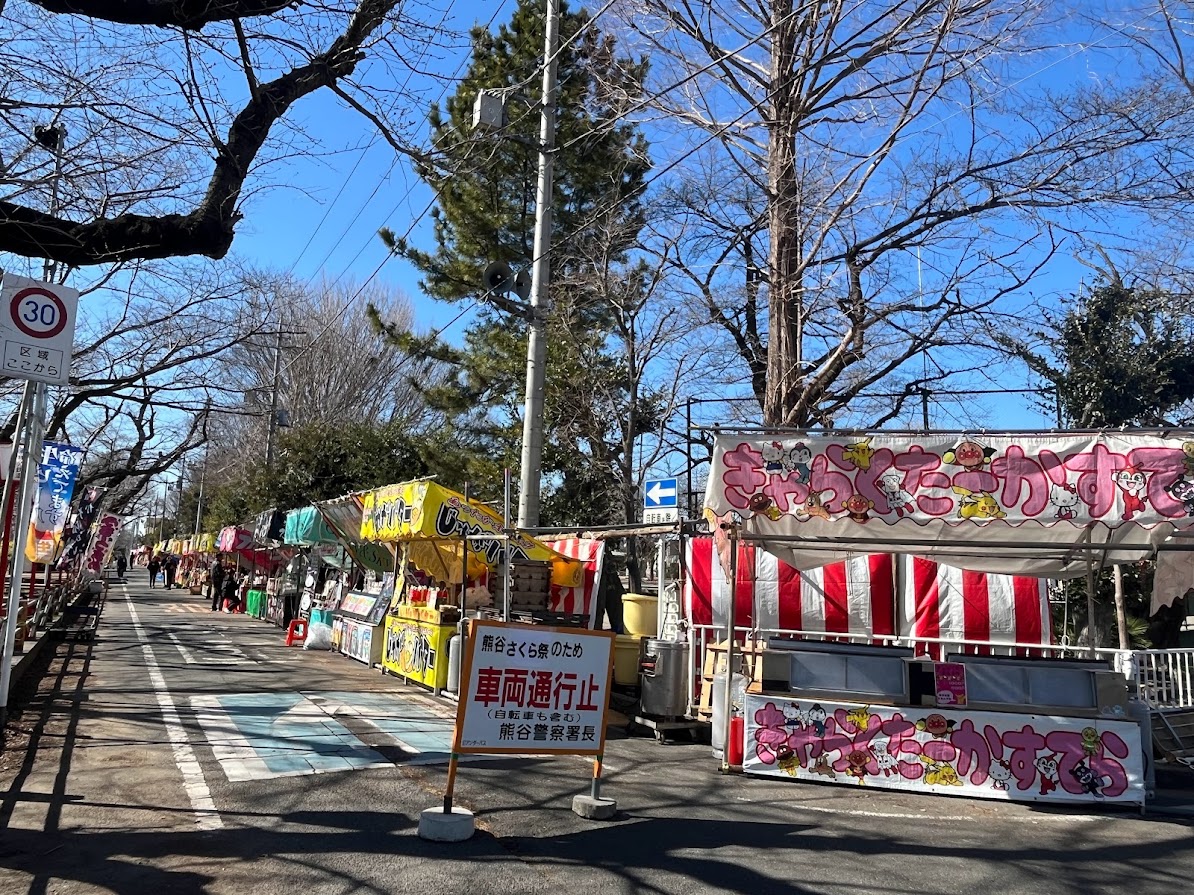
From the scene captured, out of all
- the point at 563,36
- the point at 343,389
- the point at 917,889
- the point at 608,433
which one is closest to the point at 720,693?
the point at 917,889

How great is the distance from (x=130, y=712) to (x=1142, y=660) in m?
12.7

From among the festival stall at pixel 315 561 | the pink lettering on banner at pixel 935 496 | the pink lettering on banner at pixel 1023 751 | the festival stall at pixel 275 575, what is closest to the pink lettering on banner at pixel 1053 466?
the pink lettering on banner at pixel 935 496

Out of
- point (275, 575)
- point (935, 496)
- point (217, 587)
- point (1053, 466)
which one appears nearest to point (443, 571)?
point (935, 496)

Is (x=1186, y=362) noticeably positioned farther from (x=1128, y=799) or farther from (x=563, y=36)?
(x=563, y=36)

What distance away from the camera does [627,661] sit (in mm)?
11266

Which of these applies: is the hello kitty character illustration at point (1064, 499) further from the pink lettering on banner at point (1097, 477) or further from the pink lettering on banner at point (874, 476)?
the pink lettering on banner at point (874, 476)

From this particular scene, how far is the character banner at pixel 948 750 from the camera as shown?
745 centimetres

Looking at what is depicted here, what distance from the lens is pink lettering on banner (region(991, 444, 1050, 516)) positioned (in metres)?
7.56

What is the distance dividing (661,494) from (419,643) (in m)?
4.30

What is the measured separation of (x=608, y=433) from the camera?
66.9 ft

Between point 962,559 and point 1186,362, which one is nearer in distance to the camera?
point 962,559

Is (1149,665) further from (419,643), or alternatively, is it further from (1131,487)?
(419,643)

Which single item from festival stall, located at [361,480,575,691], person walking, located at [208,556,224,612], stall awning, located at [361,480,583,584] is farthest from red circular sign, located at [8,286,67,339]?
person walking, located at [208,556,224,612]

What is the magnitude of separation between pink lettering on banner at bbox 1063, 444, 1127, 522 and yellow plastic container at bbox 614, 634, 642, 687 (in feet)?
19.1
